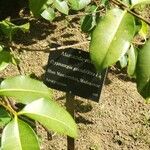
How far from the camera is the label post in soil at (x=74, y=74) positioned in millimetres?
1824

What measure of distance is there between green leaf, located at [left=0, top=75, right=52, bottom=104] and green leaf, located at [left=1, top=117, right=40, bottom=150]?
0.45ft

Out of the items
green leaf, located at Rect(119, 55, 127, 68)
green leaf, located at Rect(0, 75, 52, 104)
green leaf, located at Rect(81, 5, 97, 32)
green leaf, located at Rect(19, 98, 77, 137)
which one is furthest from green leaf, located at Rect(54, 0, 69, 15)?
green leaf, located at Rect(19, 98, 77, 137)

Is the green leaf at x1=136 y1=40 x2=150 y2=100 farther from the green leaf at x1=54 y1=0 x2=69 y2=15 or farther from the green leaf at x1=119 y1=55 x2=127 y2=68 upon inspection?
the green leaf at x1=54 y1=0 x2=69 y2=15

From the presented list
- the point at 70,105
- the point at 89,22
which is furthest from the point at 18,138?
the point at 70,105

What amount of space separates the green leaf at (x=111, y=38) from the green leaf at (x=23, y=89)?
255 mm

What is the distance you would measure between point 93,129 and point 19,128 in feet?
5.97

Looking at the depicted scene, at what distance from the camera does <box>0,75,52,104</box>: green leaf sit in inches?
35.4

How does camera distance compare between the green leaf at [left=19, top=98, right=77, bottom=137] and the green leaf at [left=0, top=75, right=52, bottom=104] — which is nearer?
the green leaf at [left=19, top=98, right=77, bottom=137]

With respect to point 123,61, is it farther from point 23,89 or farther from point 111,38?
point 111,38

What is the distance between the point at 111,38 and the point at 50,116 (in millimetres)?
197

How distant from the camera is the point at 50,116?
2.61 feet

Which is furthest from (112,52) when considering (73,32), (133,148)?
(73,32)

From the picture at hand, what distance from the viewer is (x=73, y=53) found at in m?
1.79

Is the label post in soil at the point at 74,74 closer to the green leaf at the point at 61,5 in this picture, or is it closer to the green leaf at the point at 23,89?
the green leaf at the point at 61,5
